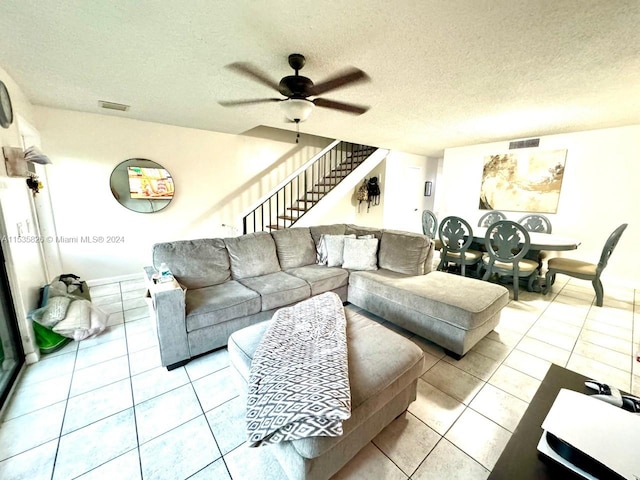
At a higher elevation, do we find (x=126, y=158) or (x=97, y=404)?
(x=126, y=158)

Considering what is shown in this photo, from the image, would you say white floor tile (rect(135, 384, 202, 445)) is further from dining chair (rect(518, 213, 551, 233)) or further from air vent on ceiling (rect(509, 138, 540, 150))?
air vent on ceiling (rect(509, 138, 540, 150))

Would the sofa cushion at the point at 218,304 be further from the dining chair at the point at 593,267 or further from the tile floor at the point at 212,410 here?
the dining chair at the point at 593,267

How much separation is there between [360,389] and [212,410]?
101 cm

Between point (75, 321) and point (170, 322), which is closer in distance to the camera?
point (170, 322)

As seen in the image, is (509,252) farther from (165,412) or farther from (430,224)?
(165,412)

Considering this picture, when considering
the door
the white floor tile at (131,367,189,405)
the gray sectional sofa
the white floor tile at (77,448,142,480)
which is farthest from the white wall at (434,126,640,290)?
the white floor tile at (77,448,142,480)

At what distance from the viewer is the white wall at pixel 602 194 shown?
12.0 feet

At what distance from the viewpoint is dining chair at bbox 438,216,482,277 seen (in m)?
3.45

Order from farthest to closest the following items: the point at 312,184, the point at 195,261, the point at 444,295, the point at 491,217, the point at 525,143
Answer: the point at 312,184, the point at 491,217, the point at 525,143, the point at 195,261, the point at 444,295

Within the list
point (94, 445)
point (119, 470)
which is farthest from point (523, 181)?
point (94, 445)

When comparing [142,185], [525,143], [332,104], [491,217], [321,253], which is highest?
[525,143]

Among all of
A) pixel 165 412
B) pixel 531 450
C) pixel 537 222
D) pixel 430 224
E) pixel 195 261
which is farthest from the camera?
pixel 537 222

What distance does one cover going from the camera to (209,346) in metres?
2.11

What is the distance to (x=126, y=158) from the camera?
367 centimetres
